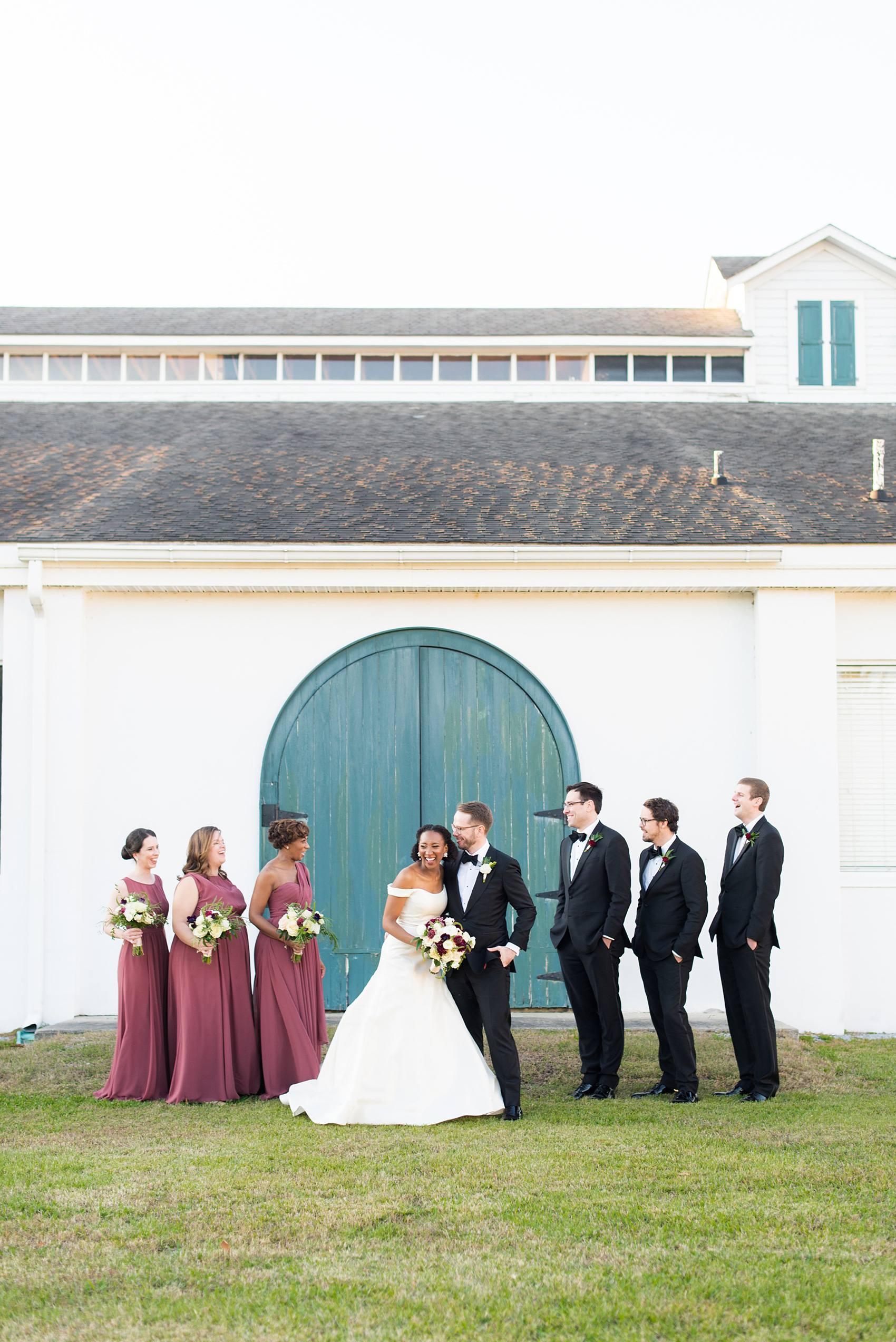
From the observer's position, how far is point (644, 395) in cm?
1639

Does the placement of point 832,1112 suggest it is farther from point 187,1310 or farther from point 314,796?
point 314,796

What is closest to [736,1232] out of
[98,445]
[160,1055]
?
[160,1055]

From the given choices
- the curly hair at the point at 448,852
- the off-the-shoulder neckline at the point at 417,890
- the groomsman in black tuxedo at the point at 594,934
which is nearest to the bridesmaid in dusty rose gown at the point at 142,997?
the off-the-shoulder neckline at the point at 417,890

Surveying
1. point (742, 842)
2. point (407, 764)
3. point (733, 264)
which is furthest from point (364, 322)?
point (742, 842)

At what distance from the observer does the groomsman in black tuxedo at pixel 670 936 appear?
7629mm

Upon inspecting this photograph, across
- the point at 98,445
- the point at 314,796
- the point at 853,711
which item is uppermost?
the point at 98,445

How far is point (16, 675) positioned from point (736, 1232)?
7832 millimetres

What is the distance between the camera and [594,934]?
26.0ft

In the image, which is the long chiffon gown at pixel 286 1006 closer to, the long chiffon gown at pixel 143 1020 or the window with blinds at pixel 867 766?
the long chiffon gown at pixel 143 1020

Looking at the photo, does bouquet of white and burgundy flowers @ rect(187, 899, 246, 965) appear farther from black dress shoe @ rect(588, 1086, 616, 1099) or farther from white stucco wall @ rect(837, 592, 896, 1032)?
white stucco wall @ rect(837, 592, 896, 1032)

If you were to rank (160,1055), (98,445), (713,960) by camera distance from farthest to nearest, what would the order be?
1. (98,445)
2. (713,960)
3. (160,1055)

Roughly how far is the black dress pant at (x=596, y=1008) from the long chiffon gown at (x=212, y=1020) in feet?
Answer: 7.09

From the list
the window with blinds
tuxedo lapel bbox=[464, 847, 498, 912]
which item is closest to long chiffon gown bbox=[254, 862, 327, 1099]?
tuxedo lapel bbox=[464, 847, 498, 912]

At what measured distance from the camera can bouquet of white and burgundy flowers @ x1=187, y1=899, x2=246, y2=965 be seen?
7750 millimetres
